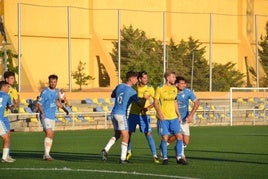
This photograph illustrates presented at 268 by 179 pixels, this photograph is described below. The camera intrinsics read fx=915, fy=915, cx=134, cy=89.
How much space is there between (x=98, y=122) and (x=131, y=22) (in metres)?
14.3

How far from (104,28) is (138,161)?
3416 cm

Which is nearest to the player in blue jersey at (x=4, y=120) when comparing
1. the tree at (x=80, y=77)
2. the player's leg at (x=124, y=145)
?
the player's leg at (x=124, y=145)

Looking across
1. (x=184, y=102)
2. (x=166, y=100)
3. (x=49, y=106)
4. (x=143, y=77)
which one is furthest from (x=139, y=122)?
(x=49, y=106)

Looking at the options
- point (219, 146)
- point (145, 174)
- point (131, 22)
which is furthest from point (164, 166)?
point (131, 22)

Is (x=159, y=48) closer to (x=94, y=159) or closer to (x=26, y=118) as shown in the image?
(x=26, y=118)

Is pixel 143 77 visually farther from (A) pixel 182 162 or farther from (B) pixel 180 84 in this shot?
(A) pixel 182 162

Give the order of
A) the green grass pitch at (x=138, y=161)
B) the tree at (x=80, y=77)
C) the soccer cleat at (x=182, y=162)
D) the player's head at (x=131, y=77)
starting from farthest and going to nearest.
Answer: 1. the tree at (x=80, y=77)
2. the player's head at (x=131, y=77)
3. the soccer cleat at (x=182, y=162)
4. the green grass pitch at (x=138, y=161)

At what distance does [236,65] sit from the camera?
5959 cm

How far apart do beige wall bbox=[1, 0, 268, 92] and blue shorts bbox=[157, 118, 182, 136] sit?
25.2m

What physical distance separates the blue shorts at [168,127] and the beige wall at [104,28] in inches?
992

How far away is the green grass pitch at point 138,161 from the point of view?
16547 millimetres

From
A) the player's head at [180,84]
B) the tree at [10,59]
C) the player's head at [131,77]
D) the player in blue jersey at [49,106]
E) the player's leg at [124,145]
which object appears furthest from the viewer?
the tree at [10,59]

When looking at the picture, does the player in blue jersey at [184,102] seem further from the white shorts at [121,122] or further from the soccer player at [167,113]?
the white shorts at [121,122]

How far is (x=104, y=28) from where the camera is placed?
2115 inches
